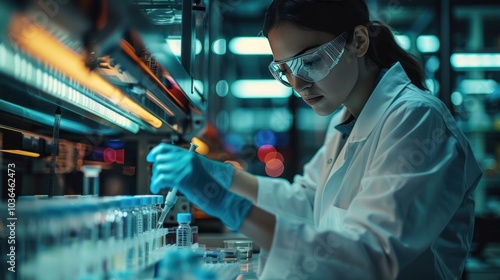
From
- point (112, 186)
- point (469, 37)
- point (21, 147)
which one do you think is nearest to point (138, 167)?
point (112, 186)

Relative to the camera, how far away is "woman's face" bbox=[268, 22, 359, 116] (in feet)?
5.43

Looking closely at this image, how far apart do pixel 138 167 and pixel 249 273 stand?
2.68 feet

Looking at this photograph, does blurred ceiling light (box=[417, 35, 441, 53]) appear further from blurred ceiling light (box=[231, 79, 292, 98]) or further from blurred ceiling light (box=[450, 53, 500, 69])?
blurred ceiling light (box=[231, 79, 292, 98])

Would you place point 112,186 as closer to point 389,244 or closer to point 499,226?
point 389,244

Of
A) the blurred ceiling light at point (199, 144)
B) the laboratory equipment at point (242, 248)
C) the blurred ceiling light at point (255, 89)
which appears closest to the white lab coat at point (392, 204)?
the laboratory equipment at point (242, 248)

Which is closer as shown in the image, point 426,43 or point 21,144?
point 21,144

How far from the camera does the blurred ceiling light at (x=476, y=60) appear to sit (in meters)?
4.09

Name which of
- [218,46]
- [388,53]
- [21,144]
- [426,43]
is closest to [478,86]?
[426,43]

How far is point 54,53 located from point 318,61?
2.95 feet

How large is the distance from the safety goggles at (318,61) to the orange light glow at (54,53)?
56 cm

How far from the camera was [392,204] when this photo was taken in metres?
1.35

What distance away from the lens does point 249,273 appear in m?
1.74

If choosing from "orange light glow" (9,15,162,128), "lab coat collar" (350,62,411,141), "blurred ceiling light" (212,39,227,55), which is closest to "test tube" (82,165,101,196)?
"orange light glow" (9,15,162,128)

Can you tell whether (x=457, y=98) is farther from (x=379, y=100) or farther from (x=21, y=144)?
(x=21, y=144)
